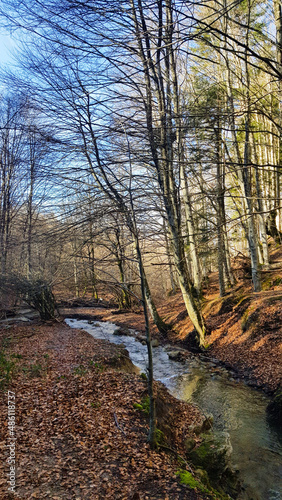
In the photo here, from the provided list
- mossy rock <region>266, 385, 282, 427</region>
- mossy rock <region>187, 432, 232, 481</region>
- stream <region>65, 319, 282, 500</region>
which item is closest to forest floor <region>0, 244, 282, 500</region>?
mossy rock <region>187, 432, 232, 481</region>

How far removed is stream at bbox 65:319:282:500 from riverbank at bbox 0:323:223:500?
0.76 metres

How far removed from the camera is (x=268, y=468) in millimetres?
4820

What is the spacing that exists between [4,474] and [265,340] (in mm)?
7887

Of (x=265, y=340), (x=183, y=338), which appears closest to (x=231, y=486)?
(x=265, y=340)

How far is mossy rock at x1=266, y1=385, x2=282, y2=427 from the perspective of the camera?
20.2 ft

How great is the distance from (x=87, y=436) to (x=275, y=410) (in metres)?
4.11

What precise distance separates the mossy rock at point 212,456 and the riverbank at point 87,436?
12.3 inches

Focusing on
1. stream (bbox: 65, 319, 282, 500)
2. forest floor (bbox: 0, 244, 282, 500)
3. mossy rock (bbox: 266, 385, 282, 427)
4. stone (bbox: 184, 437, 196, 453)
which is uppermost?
forest floor (bbox: 0, 244, 282, 500)

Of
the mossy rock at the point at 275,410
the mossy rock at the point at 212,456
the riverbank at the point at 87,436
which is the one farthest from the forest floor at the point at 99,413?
the mossy rock at the point at 275,410

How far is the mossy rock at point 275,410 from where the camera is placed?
20.2ft

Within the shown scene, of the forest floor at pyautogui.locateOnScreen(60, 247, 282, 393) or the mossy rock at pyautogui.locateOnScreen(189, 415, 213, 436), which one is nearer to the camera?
the mossy rock at pyautogui.locateOnScreen(189, 415, 213, 436)

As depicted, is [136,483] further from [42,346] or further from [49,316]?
[49,316]

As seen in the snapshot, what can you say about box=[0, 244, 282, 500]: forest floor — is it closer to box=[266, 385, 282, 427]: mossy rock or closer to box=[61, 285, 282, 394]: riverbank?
box=[61, 285, 282, 394]: riverbank

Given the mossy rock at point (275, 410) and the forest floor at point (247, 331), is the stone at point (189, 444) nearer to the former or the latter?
the mossy rock at point (275, 410)
